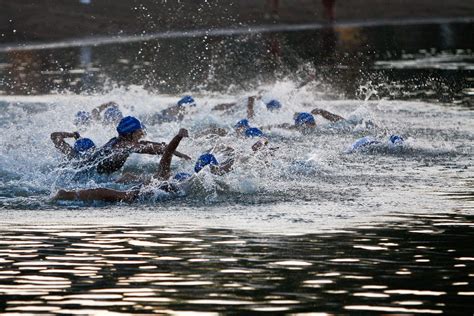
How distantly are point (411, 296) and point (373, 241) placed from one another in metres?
2.37

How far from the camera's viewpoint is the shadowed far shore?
1896 inches

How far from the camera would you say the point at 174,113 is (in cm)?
2567

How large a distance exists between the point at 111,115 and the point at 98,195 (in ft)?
24.9

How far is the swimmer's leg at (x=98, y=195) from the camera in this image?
1627cm

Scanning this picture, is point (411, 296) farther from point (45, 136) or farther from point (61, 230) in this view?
point (45, 136)

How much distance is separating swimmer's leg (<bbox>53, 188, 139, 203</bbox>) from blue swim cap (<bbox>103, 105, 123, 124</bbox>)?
7291 millimetres

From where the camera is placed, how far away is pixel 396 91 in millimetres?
31672

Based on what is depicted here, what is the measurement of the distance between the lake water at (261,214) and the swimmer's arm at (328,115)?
12cm

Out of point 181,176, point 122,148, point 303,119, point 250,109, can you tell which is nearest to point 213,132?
point 303,119

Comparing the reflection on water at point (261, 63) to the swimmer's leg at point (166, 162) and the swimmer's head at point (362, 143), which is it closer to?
the swimmer's head at point (362, 143)

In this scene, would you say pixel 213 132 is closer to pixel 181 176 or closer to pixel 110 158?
pixel 110 158

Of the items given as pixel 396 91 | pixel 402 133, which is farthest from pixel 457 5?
pixel 402 133

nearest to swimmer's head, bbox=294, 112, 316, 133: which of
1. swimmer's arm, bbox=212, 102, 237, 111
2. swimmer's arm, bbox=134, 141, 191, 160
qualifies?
swimmer's arm, bbox=212, 102, 237, 111

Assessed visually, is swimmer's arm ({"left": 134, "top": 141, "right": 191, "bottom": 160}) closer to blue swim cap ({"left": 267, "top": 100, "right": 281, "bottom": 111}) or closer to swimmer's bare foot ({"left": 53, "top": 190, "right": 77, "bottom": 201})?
swimmer's bare foot ({"left": 53, "top": 190, "right": 77, "bottom": 201})
